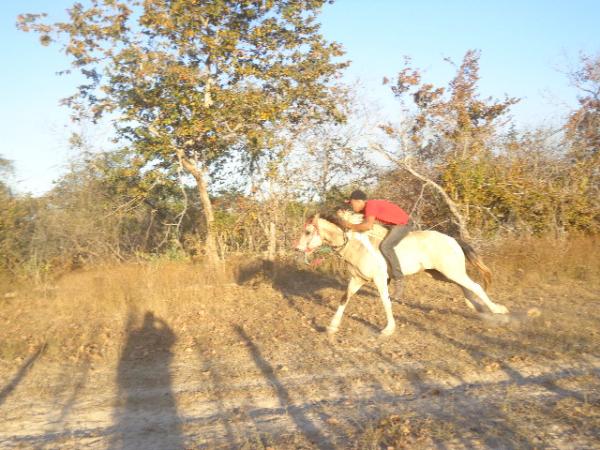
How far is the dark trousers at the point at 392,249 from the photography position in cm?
858

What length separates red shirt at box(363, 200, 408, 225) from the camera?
27.8 feet

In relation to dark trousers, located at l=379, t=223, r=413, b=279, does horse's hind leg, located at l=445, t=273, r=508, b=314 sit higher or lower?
lower

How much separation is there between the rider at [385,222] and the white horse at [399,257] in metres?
0.10

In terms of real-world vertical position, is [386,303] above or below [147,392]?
above

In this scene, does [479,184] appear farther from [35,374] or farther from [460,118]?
[35,374]

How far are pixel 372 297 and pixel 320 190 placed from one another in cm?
364

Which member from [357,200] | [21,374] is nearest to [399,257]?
[357,200]

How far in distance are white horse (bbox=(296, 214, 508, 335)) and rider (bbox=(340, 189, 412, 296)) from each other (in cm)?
10

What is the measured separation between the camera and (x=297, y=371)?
6.71 metres

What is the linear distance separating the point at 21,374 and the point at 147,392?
199cm

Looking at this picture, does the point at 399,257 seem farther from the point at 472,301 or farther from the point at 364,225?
the point at 472,301

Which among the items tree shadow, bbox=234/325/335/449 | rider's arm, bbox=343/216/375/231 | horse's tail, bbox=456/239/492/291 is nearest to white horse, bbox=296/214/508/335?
horse's tail, bbox=456/239/492/291

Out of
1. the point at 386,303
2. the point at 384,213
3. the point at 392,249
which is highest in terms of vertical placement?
the point at 384,213

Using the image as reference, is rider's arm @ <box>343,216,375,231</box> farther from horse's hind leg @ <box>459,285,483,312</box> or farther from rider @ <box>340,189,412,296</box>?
horse's hind leg @ <box>459,285,483,312</box>
